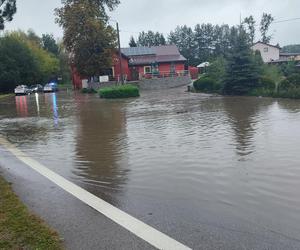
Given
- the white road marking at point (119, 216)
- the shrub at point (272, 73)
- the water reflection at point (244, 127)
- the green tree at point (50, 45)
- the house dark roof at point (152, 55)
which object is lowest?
the water reflection at point (244, 127)

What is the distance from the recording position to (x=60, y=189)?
829 cm

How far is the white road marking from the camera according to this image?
17.6 feet

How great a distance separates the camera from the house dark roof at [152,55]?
70094 mm

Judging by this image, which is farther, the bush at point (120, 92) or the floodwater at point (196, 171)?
the bush at point (120, 92)

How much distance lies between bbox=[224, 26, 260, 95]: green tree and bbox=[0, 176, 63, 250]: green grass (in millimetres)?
29159

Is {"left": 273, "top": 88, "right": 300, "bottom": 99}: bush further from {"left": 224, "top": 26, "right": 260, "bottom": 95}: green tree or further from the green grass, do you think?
the green grass

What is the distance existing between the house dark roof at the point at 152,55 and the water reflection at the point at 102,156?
5154 centimetres

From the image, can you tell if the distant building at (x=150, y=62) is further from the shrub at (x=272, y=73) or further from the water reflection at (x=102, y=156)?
the water reflection at (x=102, y=156)

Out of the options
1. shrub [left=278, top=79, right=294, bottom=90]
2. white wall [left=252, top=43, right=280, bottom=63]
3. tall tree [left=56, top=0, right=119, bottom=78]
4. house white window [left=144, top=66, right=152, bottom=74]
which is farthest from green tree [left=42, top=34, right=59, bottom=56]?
shrub [left=278, top=79, right=294, bottom=90]

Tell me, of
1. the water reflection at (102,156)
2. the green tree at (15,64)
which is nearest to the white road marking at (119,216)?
the water reflection at (102,156)

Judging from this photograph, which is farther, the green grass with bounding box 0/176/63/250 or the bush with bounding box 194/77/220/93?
the bush with bounding box 194/77/220/93

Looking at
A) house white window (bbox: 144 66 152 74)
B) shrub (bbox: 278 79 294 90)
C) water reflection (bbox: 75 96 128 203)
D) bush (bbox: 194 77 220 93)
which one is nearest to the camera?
water reflection (bbox: 75 96 128 203)

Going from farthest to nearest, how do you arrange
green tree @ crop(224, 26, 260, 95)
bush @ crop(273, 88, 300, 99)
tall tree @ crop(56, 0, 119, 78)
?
tall tree @ crop(56, 0, 119, 78)
green tree @ crop(224, 26, 260, 95)
bush @ crop(273, 88, 300, 99)

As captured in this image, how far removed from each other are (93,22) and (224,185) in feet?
168
